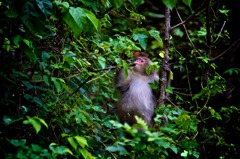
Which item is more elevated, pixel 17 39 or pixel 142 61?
pixel 17 39

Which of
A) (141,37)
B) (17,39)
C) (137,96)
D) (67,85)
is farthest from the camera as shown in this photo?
(137,96)

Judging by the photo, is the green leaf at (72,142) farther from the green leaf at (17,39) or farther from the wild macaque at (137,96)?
the wild macaque at (137,96)

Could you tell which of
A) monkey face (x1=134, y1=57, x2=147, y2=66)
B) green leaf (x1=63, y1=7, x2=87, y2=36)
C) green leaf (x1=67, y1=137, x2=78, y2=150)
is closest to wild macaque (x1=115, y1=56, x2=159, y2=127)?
monkey face (x1=134, y1=57, x2=147, y2=66)

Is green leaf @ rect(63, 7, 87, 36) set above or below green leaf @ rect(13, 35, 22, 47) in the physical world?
above

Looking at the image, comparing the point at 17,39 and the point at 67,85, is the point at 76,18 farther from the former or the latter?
the point at 67,85

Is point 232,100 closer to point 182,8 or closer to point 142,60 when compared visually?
point 142,60

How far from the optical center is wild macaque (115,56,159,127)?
480 cm

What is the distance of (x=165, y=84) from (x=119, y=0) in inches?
51.2

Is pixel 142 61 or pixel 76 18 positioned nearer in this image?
pixel 76 18

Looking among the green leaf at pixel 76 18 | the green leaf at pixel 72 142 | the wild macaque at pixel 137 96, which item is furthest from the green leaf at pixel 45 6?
the wild macaque at pixel 137 96

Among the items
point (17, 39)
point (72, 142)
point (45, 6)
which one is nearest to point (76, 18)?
point (45, 6)

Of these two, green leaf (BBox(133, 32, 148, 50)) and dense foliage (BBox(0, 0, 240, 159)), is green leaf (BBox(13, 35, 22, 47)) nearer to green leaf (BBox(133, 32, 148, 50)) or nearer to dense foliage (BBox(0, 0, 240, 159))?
dense foliage (BBox(0, 0, 240, 159))

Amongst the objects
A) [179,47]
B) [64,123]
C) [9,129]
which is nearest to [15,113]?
[9,129]

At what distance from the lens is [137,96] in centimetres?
493
